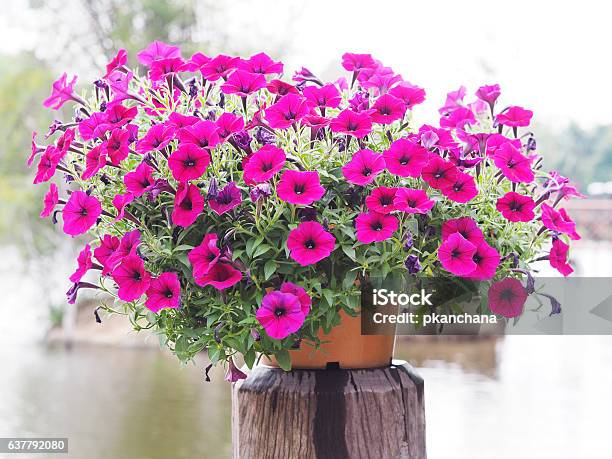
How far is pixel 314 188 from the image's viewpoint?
0.75 m

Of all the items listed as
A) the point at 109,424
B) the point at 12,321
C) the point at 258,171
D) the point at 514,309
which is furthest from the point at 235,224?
the point at 12,321

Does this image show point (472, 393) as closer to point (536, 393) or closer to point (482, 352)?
point (536, 393)

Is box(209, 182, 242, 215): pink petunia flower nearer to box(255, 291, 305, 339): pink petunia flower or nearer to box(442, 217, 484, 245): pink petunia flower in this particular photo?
box(255, 291, 305, 339): pink petunia flower

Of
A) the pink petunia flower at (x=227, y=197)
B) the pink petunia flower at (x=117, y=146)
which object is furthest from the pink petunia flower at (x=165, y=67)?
the pink petunia flower at (x=227, y=197)

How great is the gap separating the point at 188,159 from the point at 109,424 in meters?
2.64

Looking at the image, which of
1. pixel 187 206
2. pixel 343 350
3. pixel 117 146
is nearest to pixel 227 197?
pixel 187 206

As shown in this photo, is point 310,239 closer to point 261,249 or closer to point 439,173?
point 261,249

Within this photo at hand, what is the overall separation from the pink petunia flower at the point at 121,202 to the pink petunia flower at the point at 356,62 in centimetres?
34

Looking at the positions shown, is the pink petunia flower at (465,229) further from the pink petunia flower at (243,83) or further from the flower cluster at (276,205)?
the pink petunia flower at (243,83)

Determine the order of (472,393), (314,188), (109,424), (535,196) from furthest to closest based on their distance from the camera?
(472,393), (109,424), (535,196), (314,188)

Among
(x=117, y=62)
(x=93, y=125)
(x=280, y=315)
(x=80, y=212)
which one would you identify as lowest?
(x=280, y=315)

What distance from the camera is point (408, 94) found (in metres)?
0.88

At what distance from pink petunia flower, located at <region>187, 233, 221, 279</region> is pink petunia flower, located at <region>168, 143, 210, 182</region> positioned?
7 centimetres

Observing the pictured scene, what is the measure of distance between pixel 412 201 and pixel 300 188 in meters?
0.12
